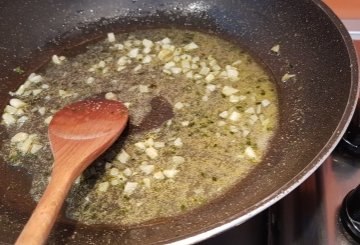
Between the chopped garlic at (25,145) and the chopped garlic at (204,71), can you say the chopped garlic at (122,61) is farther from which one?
the chopped garlic at (25,145)

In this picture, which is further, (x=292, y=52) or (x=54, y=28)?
(x=54, y=28)

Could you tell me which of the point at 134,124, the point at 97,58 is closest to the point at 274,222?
the point at 134,124

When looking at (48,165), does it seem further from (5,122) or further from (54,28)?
(54,28)

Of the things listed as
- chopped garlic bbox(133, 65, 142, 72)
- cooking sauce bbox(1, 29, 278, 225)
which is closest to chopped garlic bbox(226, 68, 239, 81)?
cooking sauce bbox(1, 29, 278, 225)

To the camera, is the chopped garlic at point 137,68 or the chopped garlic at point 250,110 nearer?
the chopped garlic at point 250,110

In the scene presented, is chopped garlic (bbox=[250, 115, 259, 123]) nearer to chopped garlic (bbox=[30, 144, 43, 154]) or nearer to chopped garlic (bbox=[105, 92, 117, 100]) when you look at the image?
chopped garlic (bbox=[105, 92, 117, 100])

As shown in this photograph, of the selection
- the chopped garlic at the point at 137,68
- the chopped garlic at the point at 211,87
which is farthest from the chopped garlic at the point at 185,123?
the chopped garlic at the point at 137,68

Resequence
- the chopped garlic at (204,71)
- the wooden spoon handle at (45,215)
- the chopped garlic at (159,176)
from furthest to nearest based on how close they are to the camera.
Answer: the chopped garlic at (204,71), the chopped garlic at (159,176), the wooden spoon handle at (45,215)
